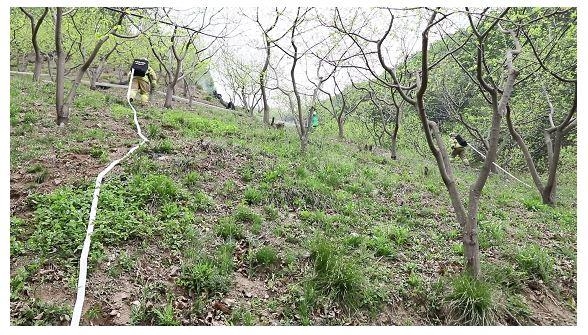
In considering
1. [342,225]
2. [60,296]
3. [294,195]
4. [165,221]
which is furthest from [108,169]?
[342,225]

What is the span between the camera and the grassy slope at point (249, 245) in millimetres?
4066

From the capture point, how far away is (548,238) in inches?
280

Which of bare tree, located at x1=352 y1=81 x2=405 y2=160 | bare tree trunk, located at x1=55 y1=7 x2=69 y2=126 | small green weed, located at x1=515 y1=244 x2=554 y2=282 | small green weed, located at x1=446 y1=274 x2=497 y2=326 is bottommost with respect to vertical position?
small green weed, located at x1=446 y1=274 x2=497 y2=326

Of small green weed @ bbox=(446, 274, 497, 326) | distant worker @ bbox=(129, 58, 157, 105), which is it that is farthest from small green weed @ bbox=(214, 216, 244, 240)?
distant worker @ bbox=(129, 58, 157, 105)

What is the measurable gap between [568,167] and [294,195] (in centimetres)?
1581

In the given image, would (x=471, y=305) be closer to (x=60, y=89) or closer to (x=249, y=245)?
(x=249, y=245)

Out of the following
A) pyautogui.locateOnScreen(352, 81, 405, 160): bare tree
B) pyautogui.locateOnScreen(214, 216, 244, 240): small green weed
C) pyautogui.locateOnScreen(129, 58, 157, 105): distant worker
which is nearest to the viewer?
pyautogui.locateOnScreen(214, 216, 244, 240): small green weed

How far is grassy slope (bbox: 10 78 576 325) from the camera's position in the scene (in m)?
4.07

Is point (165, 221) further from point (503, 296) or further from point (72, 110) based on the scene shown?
point (72, 110)

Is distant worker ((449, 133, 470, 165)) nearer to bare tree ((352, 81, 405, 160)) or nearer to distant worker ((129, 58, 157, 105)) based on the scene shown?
bare tree ((352, 81, 405, 160))

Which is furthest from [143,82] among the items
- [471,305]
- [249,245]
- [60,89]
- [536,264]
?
[536,264]

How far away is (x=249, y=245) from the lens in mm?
5195

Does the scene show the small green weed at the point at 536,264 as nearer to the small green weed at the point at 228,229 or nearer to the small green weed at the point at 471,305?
the small green weed at the point at 471,305

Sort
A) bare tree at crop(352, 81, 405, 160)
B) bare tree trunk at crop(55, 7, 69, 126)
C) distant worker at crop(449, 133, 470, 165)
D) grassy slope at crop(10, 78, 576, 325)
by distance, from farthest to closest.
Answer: distant worker at crop(449, 133, 470, 165)
bare tree at crop(352, 81, 405, 160)
bare tree trunk at crop(55, 7, 69, 126)
grassy slope at crop(10, 78, 576, 325)
